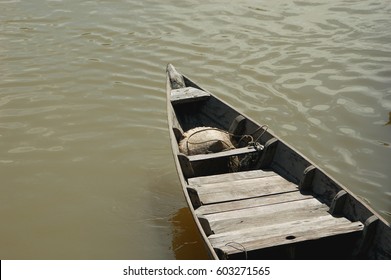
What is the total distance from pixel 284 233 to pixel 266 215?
1.68ft

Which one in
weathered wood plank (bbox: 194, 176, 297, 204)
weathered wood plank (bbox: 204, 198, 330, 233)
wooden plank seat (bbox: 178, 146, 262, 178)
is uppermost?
wooden plank seat (bbox: 178, 146, 262, 178)

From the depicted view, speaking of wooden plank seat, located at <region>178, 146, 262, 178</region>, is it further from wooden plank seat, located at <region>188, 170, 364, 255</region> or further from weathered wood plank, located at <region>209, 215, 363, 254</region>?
weathered wood plank, located at <region>209, 215, 363, 254</region>

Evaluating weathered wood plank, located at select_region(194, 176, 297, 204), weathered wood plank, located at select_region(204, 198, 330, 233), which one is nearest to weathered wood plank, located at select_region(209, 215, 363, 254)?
weathered wood plank, located at select_region(204, 198, 330, 233)

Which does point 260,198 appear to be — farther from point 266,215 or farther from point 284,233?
point 284,233

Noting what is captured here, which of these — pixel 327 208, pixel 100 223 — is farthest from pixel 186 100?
pixel 327 208

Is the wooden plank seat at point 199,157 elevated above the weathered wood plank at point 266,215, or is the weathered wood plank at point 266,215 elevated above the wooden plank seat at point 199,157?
the wooden plank seat at point 199,157

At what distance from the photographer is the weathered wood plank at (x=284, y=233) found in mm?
5391

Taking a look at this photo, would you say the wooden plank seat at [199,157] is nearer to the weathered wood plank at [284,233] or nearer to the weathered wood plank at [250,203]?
the weathered wood plank at [250,203]

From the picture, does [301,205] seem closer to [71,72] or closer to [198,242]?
[198,242]

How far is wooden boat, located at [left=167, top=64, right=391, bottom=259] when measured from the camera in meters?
5.48

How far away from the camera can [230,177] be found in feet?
22.5

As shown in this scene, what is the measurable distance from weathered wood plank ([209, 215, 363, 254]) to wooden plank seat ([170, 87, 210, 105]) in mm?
2965

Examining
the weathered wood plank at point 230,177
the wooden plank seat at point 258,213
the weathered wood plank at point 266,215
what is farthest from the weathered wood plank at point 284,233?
the weathered wood plank at point 230,177

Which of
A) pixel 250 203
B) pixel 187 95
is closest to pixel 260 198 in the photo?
pixel 250 203
